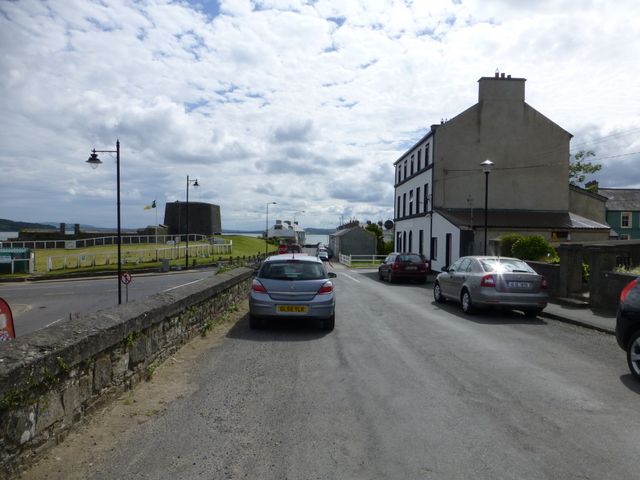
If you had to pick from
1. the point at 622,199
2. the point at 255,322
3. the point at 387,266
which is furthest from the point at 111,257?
the point at 622,199

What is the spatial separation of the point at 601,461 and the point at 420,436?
1.35m

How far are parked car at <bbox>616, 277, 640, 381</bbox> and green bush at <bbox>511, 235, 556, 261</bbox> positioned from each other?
42.0 ft

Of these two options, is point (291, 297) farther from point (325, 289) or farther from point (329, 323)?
point (329, 323)

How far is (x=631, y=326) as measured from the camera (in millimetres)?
6129

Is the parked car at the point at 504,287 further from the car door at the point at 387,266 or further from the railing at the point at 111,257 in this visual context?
the railing at the point at 111,257

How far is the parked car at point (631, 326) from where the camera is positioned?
5891mm

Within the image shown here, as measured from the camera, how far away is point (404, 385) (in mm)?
5605

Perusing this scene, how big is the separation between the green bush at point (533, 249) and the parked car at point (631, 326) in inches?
504

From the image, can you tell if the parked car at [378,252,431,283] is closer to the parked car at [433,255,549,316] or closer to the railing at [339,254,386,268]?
the parked car at [433,255,549,316]

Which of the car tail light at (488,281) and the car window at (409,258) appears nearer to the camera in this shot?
the car tail light at (488,281)

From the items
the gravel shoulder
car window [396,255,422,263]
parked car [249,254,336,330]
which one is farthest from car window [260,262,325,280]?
car window [396,255,422,263]

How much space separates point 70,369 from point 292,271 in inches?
227


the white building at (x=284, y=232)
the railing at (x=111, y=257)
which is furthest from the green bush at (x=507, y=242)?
the white building at (x=284, y=232)

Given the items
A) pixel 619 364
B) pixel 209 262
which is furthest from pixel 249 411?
pixel 209 262
